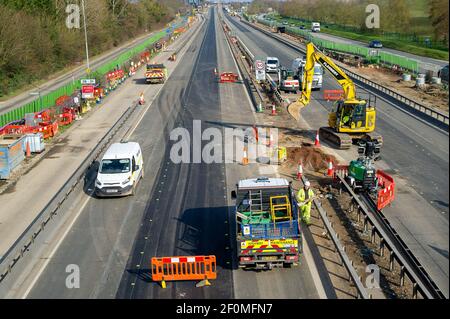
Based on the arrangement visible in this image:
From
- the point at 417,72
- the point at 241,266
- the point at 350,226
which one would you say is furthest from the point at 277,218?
the point at 417,72

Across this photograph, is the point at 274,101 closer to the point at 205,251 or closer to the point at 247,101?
the point at 247,101

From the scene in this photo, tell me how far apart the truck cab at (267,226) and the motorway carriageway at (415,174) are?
4.08 m

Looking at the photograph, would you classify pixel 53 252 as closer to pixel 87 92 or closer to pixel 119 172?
pixel 119 172

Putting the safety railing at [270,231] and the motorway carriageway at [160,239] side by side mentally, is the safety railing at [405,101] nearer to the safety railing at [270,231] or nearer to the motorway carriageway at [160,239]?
the motorway carriageway at [160,239]

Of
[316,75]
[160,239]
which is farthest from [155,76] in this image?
[160,239]

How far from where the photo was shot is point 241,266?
15.8 metres

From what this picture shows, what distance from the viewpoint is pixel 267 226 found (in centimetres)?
1627

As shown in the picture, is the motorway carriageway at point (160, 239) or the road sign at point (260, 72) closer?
the motorway carriageway at point (160, 239)

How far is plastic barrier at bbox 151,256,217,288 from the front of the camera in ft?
50.5

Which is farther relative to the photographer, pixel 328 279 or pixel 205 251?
pixel 205 251

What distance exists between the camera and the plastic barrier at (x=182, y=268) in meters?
15.4

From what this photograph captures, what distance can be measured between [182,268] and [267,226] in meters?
2.78

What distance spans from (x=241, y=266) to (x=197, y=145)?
1604 cm

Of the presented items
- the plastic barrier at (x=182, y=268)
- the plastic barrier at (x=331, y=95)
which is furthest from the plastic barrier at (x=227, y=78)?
the plastic barrier at (x=182, y=268)
